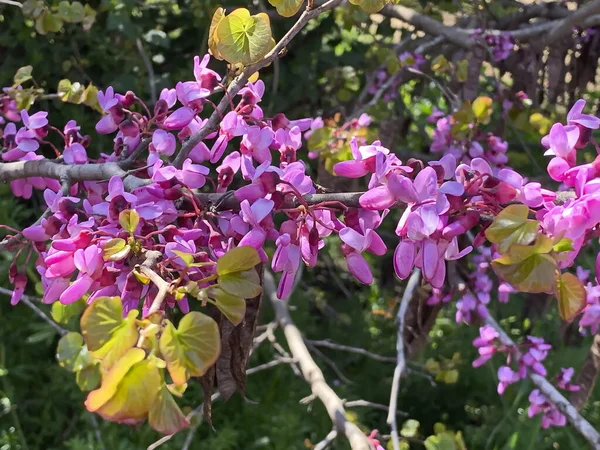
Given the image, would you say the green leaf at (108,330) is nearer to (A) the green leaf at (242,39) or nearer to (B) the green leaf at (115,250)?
(B) the green leaf at (115,250)

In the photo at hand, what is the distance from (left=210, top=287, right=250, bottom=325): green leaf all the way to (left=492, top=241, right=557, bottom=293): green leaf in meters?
0.18

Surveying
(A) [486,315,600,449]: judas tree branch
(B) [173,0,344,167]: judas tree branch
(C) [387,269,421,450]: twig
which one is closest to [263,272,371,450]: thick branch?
(C) [387,269,421,450]: twig

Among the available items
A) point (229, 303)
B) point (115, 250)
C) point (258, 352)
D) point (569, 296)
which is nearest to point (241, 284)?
point (229, 303)

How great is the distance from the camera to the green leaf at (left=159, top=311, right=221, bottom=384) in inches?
14.7

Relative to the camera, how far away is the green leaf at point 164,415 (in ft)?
1.18

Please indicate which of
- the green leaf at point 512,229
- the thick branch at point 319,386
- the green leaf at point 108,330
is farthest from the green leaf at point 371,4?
the thick branch at point 319,386

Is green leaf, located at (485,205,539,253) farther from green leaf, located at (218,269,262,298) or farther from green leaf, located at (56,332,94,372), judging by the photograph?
green leaf, located at (56,332,94,372)

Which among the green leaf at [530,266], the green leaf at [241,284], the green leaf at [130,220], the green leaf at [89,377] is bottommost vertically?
the green leaf at [89,377]

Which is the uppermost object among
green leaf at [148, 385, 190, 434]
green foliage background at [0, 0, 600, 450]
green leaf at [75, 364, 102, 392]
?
green leaf at [148, 385, 190, 434]

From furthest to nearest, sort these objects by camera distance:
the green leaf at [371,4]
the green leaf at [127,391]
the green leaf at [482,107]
A: the green leaf at [482,107] < the green leaf at [371,4] < the green leaf at [127,391]

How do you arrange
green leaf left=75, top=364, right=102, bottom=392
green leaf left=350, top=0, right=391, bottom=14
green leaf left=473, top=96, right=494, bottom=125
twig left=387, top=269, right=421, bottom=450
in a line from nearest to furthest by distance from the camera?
green leaf left=75, top=364, right=102, bottom=392, green leaf left=350, top=0, right=391, bottom=14, twig left=387, top=269, right=421, bottom=450, green leaf left=473, top=96, right=494, bottom=125

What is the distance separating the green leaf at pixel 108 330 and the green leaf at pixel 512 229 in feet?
0.84

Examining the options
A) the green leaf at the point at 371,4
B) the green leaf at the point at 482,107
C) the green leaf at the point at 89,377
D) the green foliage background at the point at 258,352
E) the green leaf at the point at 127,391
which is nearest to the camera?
the green leaf at the point at 127,391

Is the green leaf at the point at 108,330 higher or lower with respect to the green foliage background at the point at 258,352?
higher
